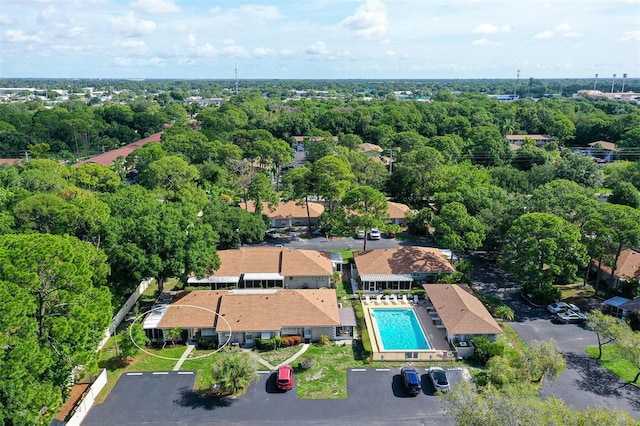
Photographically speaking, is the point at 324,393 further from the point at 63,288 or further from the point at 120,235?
the point at 120,235

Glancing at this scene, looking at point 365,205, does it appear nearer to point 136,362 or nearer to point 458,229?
point 458,229

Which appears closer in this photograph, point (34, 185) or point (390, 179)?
point (34, 185)

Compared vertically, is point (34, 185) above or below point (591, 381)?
above

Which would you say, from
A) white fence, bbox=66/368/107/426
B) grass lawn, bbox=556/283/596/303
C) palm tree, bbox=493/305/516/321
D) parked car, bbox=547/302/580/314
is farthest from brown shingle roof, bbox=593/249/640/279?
white fence, bbox=66/368/107/426

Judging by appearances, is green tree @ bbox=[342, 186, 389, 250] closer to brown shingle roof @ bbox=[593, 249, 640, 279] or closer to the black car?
the black car

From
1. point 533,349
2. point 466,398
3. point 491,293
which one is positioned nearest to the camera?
point 466,398

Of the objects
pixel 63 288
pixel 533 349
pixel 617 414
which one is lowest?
pixel 533 349

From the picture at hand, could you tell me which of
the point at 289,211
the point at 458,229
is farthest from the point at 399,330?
the point at 289,211

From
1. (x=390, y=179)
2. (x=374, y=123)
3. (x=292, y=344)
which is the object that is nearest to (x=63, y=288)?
(x=292, y=344)
